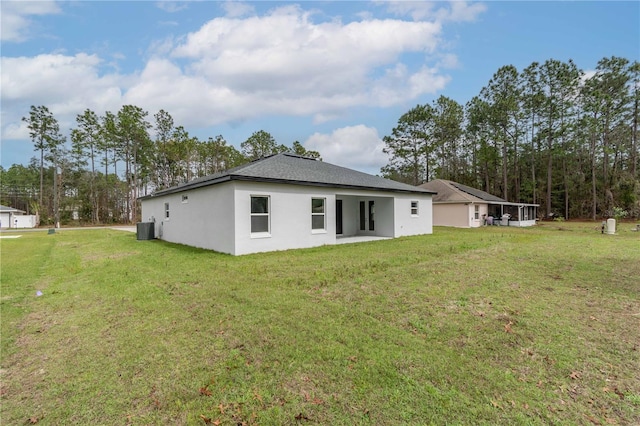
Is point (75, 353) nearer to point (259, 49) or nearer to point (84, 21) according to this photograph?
point (84, 21)

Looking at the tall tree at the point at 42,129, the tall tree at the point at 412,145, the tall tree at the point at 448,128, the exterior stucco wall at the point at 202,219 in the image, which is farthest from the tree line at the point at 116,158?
the exterior stucco wall at the point at 202,219

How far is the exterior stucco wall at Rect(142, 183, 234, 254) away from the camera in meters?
10.0

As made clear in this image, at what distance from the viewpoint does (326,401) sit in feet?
7.98

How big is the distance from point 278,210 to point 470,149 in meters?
35.3

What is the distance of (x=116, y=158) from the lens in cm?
3906

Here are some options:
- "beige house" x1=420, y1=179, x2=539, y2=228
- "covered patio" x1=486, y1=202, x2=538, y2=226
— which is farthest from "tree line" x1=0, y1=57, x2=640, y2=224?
"beige house" x1=420, y1=179, x2=539, y2=228

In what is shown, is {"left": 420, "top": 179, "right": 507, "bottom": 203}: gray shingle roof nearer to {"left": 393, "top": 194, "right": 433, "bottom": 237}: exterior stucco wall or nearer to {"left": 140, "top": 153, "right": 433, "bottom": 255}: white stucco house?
{"left": 393, "top": 194, "right": 433, "bottom": 237}: exterior stucco wall

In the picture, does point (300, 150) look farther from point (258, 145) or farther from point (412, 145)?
point (412, 145)

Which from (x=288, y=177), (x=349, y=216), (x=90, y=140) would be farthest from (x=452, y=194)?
(x=90, y=140)

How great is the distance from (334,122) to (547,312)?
A: 2438 cm

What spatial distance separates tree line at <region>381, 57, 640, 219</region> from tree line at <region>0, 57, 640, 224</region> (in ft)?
0.36

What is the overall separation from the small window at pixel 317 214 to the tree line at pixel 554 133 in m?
28.1

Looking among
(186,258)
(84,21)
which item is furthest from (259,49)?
(186,258)

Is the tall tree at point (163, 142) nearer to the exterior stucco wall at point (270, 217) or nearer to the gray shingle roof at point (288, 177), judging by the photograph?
the exterior stucco wall at point (270, 217)
